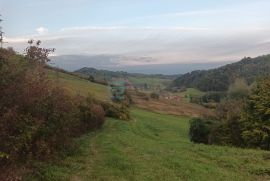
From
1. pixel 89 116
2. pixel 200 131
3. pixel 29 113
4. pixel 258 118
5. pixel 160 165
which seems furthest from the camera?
pixel 200 131

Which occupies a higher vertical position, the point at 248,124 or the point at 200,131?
the point at 248,124

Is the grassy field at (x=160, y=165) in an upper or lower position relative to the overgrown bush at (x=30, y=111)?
lower

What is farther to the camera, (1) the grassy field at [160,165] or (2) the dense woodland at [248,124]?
(2) the dense woodland at [248,124]

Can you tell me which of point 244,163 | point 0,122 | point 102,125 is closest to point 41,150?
point 0,122

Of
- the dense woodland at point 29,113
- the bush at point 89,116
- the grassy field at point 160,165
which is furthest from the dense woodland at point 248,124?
the dense woodland at point 29,113

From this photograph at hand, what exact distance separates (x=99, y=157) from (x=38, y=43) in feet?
20.5

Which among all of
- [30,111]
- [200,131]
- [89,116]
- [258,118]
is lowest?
[200,131]

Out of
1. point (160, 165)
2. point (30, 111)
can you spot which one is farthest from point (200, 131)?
point (30, 111)

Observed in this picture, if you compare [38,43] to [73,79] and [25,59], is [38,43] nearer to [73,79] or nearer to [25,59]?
[25,59]

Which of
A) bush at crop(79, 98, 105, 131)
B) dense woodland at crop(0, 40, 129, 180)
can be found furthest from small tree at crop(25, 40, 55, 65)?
bush at crop(79, 98, 105, 131)

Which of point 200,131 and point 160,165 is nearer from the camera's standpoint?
point 160,165

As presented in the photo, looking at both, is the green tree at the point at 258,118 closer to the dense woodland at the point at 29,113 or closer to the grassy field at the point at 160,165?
the grassy field at the point at 160,165

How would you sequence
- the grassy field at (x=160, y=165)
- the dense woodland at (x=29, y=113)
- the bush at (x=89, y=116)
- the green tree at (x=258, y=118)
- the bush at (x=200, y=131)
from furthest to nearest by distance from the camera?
the bush at (x=200, y=131), the bush at (x=89, y=116), the green tree at (x=258, y=118), the grassy field at (x=160, y=165), the dense woodland at (x=29, y=113)

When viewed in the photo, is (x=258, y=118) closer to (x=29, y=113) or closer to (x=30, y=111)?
(x=30, y=111)
